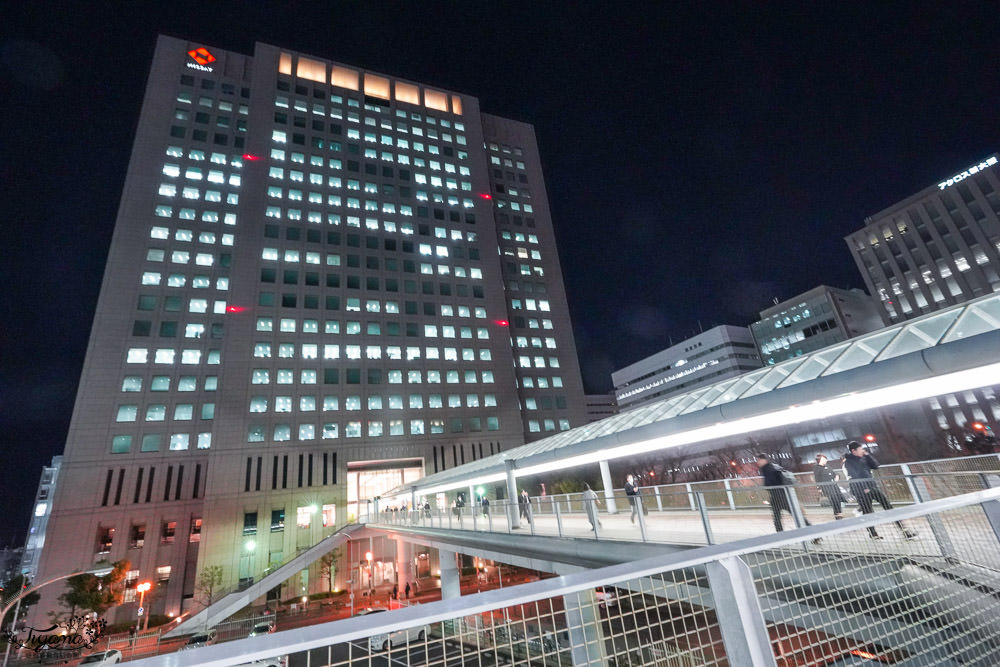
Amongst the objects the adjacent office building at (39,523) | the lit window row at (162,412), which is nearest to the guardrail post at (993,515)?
the lit window row at (162,412)

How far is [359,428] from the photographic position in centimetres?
4553

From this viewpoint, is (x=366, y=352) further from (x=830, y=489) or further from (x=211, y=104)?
(x=830, y=489)

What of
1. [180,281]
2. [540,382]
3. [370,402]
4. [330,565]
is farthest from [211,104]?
[330,565]

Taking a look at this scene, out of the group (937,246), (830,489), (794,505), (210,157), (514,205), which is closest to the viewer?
(794,505)

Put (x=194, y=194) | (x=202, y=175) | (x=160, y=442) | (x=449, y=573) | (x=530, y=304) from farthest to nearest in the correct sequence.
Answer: (x=530, y=304) → (x=202, y=175) → (x=194, y=194) → (x=160, y=442) → (x=449, y=573)

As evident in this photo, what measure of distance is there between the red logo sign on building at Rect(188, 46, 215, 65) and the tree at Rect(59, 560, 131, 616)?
56603mm

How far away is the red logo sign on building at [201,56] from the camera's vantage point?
54.8 m

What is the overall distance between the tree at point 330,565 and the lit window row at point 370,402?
43.8 feet

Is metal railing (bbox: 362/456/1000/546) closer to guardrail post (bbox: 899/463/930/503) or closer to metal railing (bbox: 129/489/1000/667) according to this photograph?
guardrail post (bbox: 899/463/930/503)

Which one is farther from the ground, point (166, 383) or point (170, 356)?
point (170, 356)

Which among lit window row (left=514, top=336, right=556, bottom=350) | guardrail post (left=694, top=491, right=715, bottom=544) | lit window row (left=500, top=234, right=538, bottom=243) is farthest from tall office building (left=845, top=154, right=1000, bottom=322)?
guardrail post (left=694, top=491, right=715, bottom=544)

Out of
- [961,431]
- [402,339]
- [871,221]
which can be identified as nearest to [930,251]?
[871,221]

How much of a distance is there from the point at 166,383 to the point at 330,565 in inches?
940

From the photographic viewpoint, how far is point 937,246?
58375 millimetres
